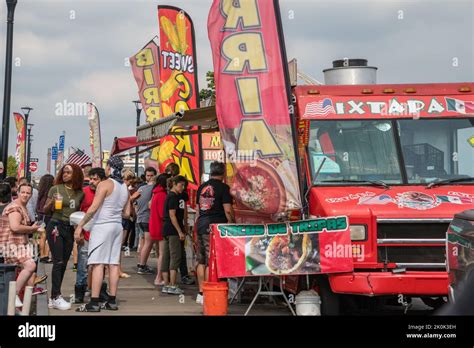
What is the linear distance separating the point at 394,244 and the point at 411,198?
60 cm

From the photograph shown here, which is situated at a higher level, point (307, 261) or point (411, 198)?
point (411, 198)

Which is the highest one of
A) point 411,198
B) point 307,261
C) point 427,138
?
point 427,138

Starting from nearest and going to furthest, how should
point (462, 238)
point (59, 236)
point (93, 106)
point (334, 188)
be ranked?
point (462, 238) < point (334, 188) < point (59, 236) < point (93, 106)

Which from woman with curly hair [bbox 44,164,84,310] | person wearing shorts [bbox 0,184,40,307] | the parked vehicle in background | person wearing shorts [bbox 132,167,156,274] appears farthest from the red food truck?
person wearing shorts [bbox 132,167,156,274]

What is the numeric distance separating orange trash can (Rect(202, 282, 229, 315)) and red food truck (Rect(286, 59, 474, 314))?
0.90 meters

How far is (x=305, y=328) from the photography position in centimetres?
764

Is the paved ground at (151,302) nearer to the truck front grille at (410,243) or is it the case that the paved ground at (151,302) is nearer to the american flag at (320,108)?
the truck front grille at (410,243)

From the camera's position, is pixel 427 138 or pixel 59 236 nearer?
pixel 427 138

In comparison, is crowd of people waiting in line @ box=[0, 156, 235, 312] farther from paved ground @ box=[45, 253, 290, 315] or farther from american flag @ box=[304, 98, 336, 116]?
american flag @ box=[304, 98, 336, 116]

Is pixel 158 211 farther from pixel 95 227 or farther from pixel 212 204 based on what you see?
pixel 95 227

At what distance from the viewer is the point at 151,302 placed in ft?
35.7

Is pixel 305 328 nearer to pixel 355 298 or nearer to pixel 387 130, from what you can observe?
pixel 355 298

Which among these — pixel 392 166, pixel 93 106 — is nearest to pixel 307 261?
pixel 392 166

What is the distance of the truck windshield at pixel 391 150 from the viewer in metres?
9.12
